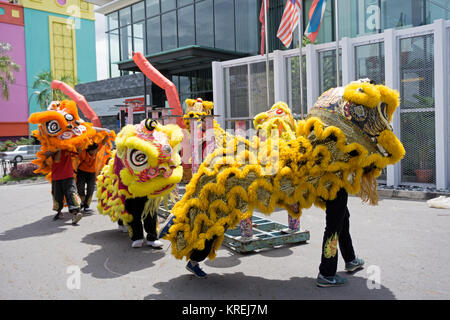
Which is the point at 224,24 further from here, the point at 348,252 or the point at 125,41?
the point at 348,252

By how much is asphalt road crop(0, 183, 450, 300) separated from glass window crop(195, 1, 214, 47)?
16.0 m

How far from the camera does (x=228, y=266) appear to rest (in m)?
4.28

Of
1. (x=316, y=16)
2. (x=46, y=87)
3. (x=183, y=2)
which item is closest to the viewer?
(x=316, y=16)

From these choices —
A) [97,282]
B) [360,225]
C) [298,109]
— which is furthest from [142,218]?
[298,109]

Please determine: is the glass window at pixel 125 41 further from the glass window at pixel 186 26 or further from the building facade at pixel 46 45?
the building facade at pixel 46 45

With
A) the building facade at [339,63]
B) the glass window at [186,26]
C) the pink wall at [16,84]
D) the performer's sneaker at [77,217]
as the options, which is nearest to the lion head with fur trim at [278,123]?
the performer's sneaker at [77,217]

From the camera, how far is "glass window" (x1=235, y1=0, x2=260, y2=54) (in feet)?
62.3

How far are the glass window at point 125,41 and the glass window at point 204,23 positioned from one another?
6.07m

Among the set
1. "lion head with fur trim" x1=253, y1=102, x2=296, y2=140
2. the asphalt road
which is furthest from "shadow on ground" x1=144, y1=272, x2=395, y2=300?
"lion head with fur trim" x1=253, y1=102, x2=296, y2=140

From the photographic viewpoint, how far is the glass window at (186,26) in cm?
2119

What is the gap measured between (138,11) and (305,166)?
23545mm

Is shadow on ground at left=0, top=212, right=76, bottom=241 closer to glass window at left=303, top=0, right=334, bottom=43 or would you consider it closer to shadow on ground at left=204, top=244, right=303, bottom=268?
shadow on ground at left=204, top=244, right=303, bottom=268

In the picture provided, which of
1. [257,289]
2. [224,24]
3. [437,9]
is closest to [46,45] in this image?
[224,24]

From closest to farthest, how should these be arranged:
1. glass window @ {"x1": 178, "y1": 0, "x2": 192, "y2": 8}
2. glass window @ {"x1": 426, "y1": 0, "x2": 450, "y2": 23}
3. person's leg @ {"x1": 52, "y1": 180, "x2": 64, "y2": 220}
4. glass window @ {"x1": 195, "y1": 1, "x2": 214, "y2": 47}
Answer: person's leg @ {"x1": 52, "y1": 180, "x2": 64, "y2": 220}
glass window @ {"x1": 426, "y1": 0, "x2": 450, "y2": 23}
glass window @ {"x1": 195, "y1": 1, "x2": 214, "y2": 47}
glass window @ {"x1": 178, "y1": 0, "x2": 192, "y2": 8}
